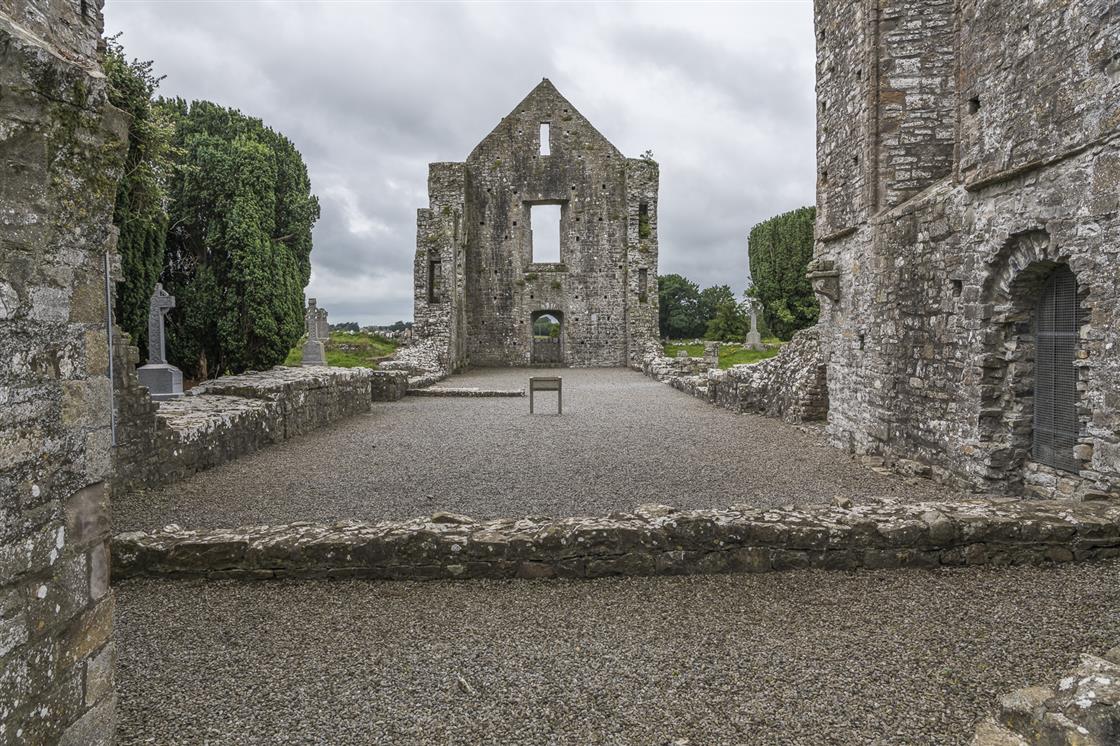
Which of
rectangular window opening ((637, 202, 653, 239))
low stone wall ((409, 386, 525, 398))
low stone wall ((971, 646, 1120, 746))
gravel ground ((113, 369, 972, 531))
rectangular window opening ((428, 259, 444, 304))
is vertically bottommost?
gravel ground ((113, 369, 972, 531))

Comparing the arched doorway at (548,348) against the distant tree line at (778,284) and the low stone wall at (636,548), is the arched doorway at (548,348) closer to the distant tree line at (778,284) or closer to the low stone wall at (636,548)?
the distant tree line at (778,284)

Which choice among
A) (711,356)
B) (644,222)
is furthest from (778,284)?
(711,356)

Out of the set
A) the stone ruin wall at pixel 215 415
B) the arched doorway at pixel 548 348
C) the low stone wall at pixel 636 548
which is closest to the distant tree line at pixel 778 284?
the arched doorway at pixel 548 348

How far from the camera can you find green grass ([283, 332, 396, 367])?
22.4m

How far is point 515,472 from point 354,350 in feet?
63.3

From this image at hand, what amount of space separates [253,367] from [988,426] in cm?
1252

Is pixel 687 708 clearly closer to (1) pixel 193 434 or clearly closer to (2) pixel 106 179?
(2) pixel 106 179

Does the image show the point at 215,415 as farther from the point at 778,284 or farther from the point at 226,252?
the point at 778,284

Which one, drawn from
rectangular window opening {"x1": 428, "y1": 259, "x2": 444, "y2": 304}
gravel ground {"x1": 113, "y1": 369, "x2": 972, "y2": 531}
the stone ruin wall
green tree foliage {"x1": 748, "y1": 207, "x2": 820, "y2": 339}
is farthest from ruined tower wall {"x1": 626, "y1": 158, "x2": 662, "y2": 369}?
the stone ruin wall

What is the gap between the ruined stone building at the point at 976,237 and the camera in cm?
485

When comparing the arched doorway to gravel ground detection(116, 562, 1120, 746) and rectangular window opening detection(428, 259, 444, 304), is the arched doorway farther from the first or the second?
gravel ground detection(116, 562, 1120, 746)

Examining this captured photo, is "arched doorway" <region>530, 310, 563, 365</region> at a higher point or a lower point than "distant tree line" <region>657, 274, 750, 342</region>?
lower

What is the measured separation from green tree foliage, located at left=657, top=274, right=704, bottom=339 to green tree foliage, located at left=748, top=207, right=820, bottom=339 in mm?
14210

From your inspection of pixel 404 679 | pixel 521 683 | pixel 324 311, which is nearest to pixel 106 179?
pixel 404 679
